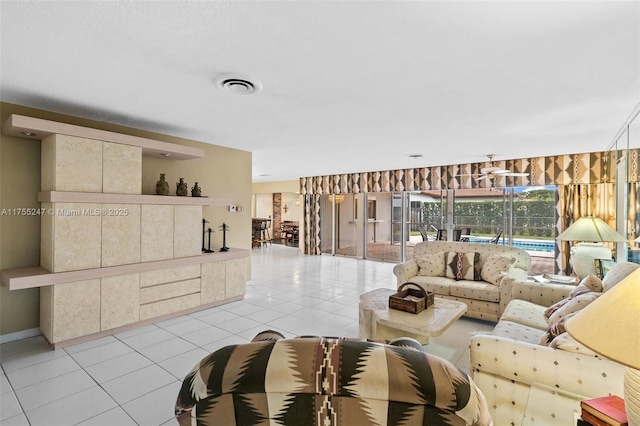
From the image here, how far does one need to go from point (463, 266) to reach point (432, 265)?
424 millimetres

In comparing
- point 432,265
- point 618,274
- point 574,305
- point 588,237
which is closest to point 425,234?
point 432,265

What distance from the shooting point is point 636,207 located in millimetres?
3432

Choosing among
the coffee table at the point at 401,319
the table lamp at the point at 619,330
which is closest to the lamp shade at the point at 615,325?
the table lamp at the point at 619,330

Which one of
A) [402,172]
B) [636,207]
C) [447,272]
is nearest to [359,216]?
[402,172]

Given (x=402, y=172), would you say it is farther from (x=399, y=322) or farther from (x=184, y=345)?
(x=184, y=345)

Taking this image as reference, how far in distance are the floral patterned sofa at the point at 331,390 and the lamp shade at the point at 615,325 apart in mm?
448

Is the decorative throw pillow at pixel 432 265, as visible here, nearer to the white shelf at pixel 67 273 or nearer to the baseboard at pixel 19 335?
the white shelf at pixel 67 273

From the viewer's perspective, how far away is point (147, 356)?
9.92 ft

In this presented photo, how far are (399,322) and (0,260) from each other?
411 centimetres

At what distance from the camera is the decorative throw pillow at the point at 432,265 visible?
464 cm

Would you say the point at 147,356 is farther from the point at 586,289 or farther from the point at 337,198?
the point at 337,198

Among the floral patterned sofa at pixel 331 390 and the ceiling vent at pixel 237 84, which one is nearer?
the floral patterned sofa at pixel 331 390

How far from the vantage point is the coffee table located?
260cm

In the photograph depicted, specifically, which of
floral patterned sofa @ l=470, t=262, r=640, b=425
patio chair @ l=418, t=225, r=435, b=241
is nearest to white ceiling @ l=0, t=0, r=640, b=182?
floral patterned sofa @ l=470, t=262, r=640, b=425
